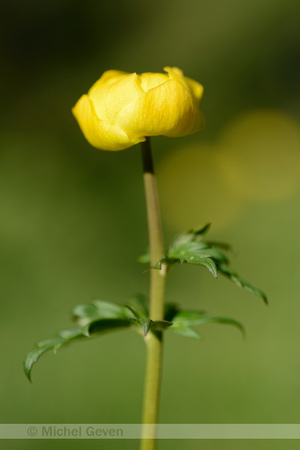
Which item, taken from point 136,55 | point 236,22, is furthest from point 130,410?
Answer: point 236,22

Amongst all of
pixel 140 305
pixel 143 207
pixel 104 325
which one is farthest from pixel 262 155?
pixel 104 325

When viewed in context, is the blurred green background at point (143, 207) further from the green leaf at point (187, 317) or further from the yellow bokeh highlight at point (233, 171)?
the green leaf at point (187, 317)

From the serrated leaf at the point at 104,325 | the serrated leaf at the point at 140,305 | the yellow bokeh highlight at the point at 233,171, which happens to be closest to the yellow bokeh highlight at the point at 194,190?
Result: the yellow bokeh highlight at the point at 233,171

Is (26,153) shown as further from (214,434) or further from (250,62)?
(214,434)

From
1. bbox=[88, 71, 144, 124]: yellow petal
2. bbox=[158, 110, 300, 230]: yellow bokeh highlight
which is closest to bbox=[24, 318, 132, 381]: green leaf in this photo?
bbox=[88, 71, 144, 124]: yellow petal

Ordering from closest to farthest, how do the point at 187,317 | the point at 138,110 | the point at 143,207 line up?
the point at 138,110, the point at 187,317, the point at 143,207

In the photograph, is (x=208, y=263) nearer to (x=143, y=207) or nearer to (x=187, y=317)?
(x=187, y=317)
